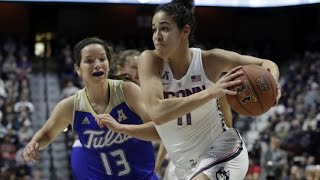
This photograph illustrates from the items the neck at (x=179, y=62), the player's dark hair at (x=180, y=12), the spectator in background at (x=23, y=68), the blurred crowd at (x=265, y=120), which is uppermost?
the player's dark hair at (x=180, y=12)

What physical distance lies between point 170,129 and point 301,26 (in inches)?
652

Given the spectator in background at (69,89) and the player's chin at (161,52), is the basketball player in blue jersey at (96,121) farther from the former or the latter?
the spectator in background at (69,89)

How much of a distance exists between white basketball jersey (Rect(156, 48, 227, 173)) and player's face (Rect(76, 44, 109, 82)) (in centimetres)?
45

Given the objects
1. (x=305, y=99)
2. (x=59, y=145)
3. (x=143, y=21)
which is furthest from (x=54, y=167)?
(x=143, y=21)

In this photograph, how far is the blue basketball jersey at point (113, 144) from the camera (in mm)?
Answer: 4098

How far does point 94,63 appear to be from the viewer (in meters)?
4.00

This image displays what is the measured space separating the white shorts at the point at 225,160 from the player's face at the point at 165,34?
2.05 feet

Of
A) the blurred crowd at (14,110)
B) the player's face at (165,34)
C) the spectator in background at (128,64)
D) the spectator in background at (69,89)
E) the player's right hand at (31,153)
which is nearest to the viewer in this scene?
the player's face at (165,34)

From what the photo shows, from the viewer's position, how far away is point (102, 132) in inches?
160

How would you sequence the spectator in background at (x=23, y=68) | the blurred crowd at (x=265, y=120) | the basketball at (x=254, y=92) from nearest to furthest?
1. the basketball at (x=254, y=92)
2. the blurred crowd at (x=265, y=120)
3. the spectator in background at (x=23, y=68)

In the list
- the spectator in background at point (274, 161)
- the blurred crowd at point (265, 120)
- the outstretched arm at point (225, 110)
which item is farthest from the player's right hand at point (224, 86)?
the spectator in background at point (274, 161)

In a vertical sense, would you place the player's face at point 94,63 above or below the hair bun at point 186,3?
below

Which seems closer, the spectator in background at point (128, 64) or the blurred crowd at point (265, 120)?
the spectator in background at point (128, 64)

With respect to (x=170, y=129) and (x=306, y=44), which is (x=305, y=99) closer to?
(x=306, y=44)
